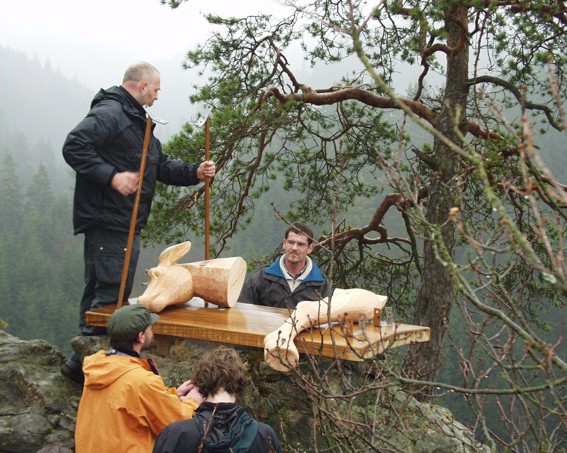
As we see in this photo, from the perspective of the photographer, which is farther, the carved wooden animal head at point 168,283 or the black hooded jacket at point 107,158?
the carved wooden animal head at point 168,283

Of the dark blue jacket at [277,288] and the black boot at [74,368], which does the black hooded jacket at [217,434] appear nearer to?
the black boot at [74,368]

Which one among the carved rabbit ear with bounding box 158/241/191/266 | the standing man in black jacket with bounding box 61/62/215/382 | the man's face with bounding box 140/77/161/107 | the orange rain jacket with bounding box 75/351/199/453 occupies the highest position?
the man's face with bounding box 140/77/161/107

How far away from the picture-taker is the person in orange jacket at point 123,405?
2682 mm

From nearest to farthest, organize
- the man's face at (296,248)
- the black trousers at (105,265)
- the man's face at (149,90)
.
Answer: the black trousers at (105,265), the man's face at (149,90), the man's face at (296,248)

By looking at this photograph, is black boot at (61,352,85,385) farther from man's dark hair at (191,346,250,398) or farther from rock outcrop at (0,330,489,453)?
man's dark hair at (191,346,250,398)

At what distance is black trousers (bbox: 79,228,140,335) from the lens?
3830 millimetres

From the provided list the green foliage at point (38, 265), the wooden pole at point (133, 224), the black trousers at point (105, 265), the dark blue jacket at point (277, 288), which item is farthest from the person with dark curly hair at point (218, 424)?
the green foliage at point (38, 265)

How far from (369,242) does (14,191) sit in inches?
2288

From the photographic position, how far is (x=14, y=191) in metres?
61.1

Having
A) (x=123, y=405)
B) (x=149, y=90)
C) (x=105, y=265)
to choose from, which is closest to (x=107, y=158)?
(x=149, y=90)

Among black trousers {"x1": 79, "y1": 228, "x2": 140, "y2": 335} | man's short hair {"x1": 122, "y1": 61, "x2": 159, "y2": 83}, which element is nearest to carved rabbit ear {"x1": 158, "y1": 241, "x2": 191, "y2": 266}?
black trousers {"x1": 79, "y1": 228, "x2": 140, "y2": 335}

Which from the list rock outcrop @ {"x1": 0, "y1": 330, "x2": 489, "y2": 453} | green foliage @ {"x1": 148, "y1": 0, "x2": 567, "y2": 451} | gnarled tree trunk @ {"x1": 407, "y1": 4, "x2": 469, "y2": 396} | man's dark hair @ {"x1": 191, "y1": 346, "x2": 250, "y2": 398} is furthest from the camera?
gnarled tree trunk @ {"x1": 407, "y1": 4, "x2": 469, "y2": 396}

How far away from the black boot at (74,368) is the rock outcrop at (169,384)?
4cm

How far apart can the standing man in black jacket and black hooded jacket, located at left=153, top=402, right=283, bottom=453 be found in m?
1.61
